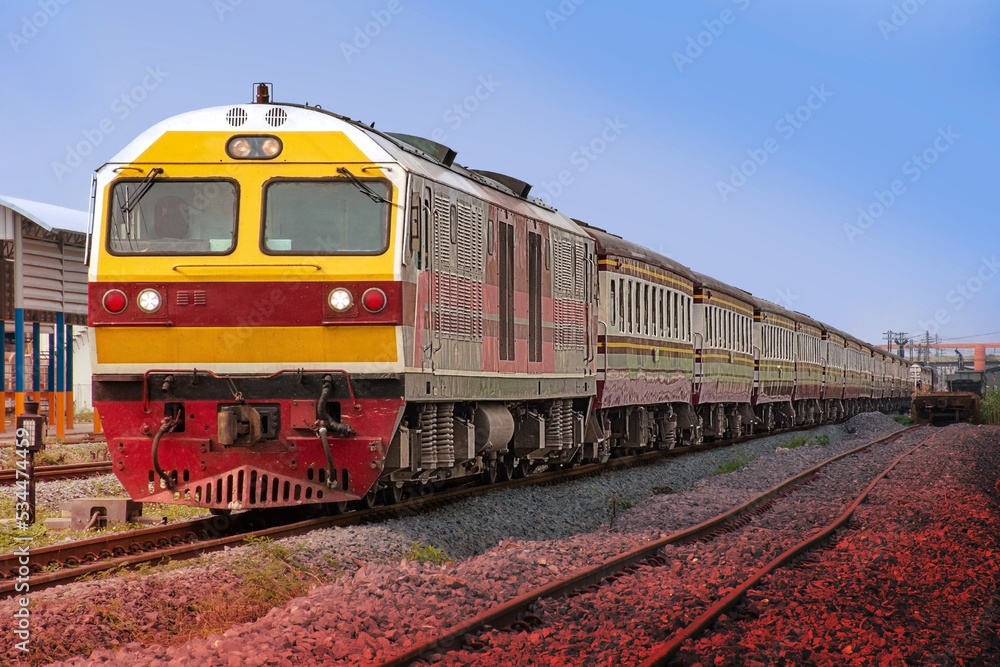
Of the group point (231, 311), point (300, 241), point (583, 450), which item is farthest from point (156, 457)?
point (583, 450)

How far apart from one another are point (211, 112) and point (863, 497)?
9126 millimetres

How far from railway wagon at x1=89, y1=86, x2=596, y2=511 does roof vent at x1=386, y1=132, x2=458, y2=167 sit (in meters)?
1.44

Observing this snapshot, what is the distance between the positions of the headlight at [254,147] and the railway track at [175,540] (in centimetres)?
323

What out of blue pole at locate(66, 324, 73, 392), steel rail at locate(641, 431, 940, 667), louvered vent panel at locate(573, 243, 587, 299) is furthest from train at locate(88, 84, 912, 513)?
blue pole at locate(66, 324, 73, 392)

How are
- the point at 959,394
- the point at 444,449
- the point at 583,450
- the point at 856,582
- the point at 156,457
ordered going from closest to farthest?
1. the point at 856,582
2. the point at 156,457
3. the point at 444,449
4. the point at 583,450
5. the point at 959,394

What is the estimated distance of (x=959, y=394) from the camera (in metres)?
45.3

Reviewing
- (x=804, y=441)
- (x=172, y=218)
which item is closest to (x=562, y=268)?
(x=172, y=218)

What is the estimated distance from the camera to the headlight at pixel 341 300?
9.32 metres

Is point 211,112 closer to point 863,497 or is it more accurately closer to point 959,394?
point 863,497

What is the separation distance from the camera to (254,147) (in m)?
9.78

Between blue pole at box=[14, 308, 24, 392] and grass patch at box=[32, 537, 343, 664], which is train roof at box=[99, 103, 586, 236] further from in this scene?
blue pole at box=[14, 308, 24, 392]

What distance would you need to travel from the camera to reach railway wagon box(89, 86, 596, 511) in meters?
9.39

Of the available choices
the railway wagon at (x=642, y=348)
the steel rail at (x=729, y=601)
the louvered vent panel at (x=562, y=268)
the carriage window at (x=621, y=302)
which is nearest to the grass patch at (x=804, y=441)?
the railway wagon at (x=642, y=348)

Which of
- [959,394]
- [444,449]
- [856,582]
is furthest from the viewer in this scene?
[959,394]
